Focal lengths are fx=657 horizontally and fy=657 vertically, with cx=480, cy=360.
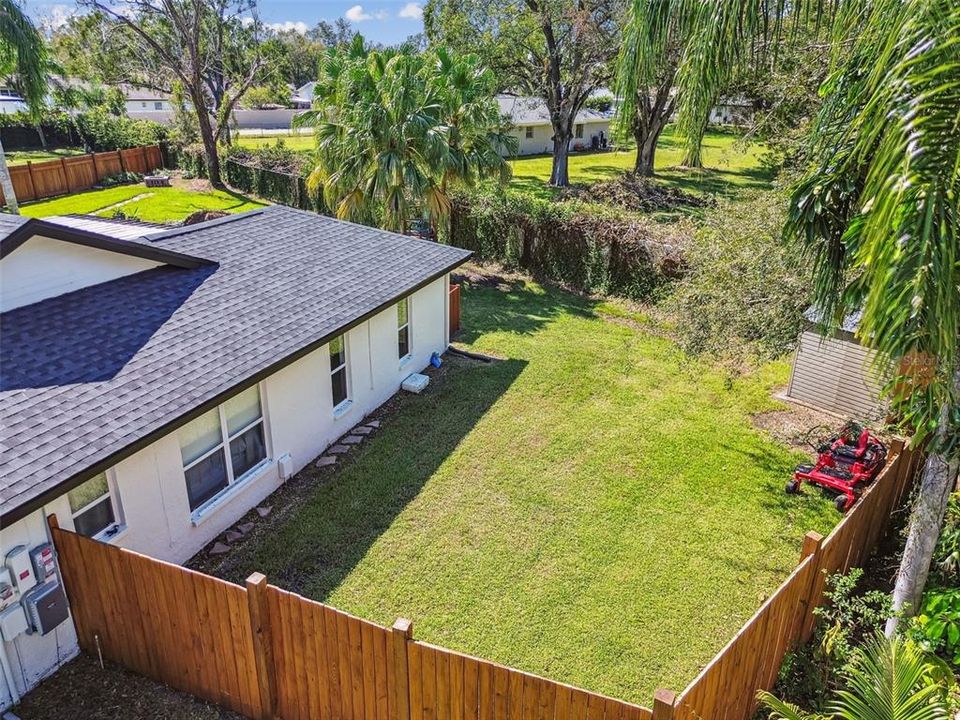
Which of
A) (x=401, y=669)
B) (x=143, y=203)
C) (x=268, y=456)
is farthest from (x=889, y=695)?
(x=143, y=203)

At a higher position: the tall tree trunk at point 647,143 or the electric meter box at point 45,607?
the tall tree trunk at point 647,143

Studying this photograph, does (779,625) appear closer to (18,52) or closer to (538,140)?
(18,52)

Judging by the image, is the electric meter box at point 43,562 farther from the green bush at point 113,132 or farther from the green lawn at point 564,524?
the green bush at point 113,132

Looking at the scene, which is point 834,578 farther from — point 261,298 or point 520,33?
point 520,33

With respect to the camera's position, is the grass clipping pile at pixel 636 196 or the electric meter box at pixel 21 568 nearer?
the electric meter box at pixel 21 568

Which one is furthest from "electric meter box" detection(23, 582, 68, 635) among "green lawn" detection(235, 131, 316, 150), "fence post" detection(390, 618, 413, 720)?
"green lawn" detection(235, 131, 316, 150)

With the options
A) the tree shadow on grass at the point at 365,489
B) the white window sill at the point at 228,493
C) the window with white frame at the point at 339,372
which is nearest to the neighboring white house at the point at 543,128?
the tree shadow on grass at the point at 365,489

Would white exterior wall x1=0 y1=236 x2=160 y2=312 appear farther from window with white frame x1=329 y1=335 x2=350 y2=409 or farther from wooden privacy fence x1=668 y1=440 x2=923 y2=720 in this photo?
wooden privacy fence x1=668 y1=440 x2=923 y2=720
